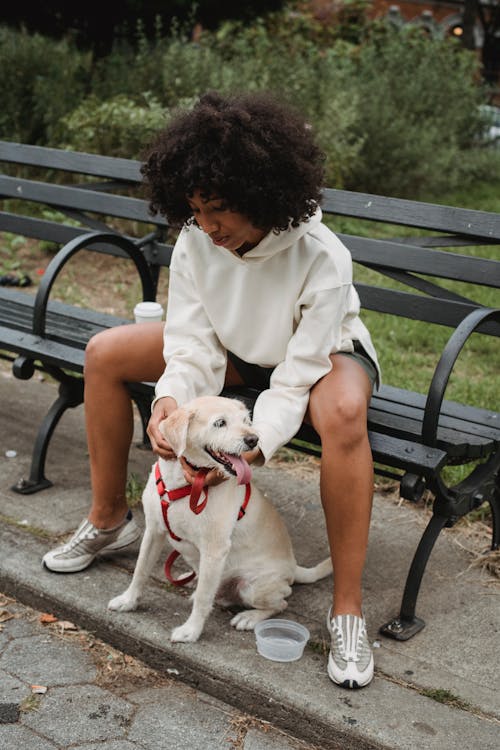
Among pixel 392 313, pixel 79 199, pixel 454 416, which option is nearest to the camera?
pixel 454 416

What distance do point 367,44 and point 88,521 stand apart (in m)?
12.9

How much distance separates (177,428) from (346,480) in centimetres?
50

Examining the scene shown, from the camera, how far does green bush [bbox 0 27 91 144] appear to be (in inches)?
327

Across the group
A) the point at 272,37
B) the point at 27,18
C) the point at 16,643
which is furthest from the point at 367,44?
the point at 16,643

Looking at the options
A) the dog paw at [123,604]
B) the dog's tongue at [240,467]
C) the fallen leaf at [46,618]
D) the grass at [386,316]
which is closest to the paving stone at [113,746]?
the dog paw at [123,604]

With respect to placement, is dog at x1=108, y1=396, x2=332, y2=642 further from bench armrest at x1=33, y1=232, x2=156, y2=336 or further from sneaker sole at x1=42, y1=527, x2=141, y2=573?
bench armrest at x1=33, y1=232, x2=156, y2=336

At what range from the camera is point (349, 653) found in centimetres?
253

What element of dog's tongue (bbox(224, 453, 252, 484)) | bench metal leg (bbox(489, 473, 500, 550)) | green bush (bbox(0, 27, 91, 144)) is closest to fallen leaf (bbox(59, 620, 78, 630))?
dog's tongue (bbox(224, 453, 252, 484))

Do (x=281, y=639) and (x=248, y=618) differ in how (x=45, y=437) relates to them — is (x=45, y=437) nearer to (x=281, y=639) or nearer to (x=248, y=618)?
(x=248, y=618)

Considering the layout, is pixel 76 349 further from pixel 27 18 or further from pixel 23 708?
pixel 27 18

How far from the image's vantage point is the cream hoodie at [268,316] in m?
2.70

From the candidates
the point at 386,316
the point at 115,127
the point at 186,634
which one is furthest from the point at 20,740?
the point at 115,127

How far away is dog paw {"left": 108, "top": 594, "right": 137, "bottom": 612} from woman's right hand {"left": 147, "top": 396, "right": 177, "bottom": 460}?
521 millimetres

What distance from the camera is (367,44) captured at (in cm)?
1447
